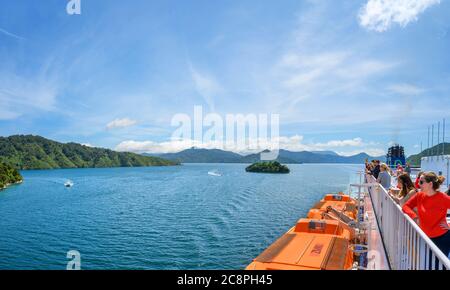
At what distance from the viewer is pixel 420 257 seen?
9.20 feet

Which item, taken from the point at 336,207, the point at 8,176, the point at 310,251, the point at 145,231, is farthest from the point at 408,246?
the point at 8,176

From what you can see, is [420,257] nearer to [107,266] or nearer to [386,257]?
[386,257]

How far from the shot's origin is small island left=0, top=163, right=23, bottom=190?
58.5m

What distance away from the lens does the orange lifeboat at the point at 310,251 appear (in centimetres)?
551

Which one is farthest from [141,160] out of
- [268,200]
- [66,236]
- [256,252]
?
[256,252]

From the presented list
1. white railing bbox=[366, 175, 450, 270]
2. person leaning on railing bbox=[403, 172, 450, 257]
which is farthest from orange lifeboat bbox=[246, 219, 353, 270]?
person leaning on railing bbox=[403, 172, 450, 257]

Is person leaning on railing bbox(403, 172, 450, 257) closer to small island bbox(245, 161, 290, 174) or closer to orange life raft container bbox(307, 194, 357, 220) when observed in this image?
orange life raft container bbox(307, 194, 357, 220)

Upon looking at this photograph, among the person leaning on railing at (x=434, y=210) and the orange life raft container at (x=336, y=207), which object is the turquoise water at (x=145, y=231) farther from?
the person leaning on railing at (x=434, y=210)

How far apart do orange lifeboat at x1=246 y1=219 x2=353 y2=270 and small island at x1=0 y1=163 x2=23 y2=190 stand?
6562 cm

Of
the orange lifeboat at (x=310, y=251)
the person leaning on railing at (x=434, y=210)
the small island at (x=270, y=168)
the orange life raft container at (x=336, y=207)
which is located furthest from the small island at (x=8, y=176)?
the small island at (x=270, y=168)

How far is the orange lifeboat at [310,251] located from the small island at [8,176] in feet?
215

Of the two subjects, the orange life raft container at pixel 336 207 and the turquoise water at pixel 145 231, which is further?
the turquoise water at pixel 145 231

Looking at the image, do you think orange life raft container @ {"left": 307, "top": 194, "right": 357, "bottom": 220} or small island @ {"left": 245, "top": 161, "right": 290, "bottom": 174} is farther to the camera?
small island @ {"left": 245, "top": 161, "right": 290, "bottom": 174}

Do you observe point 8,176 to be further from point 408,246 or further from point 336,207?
point 408,246
